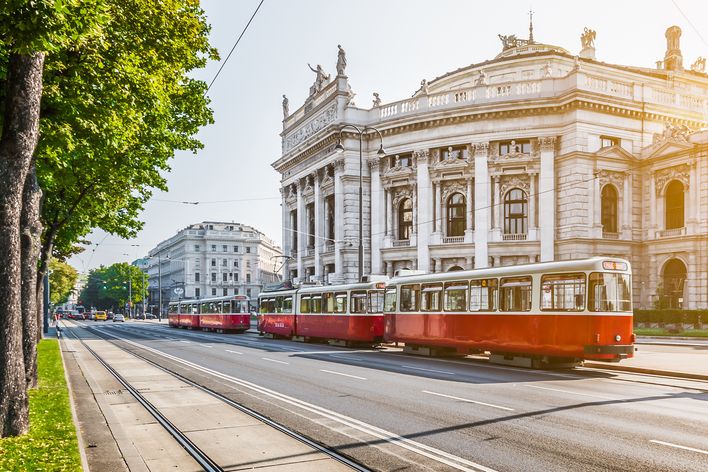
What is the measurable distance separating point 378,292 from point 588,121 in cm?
2406

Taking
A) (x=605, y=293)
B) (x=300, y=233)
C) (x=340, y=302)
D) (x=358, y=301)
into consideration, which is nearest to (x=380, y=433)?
(x=605, y=293)

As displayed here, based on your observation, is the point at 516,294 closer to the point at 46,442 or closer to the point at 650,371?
the point at 650,371

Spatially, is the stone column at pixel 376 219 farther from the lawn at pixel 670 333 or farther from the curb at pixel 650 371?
the curb at pixel 650 371

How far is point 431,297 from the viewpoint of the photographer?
2503 centimetres

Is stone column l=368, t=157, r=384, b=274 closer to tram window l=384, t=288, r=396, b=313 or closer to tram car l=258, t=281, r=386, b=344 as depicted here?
tram car l=258, t=281, r=386, b=344

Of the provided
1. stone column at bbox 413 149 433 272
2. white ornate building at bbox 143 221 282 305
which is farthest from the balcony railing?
white ornate building at bbox 143 221 282 305

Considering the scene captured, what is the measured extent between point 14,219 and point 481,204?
4053 cm

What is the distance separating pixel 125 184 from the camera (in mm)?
23547

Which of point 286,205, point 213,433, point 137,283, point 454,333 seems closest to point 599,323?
point 454,333

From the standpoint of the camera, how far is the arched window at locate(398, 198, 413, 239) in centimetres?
5319

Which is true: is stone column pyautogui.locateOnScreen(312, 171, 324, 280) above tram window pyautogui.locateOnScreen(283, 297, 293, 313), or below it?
above

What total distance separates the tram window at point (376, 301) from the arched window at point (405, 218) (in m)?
23.1

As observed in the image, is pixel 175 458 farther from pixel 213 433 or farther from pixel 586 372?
pixel 586 372

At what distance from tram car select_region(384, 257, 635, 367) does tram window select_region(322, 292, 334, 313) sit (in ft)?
24.5
